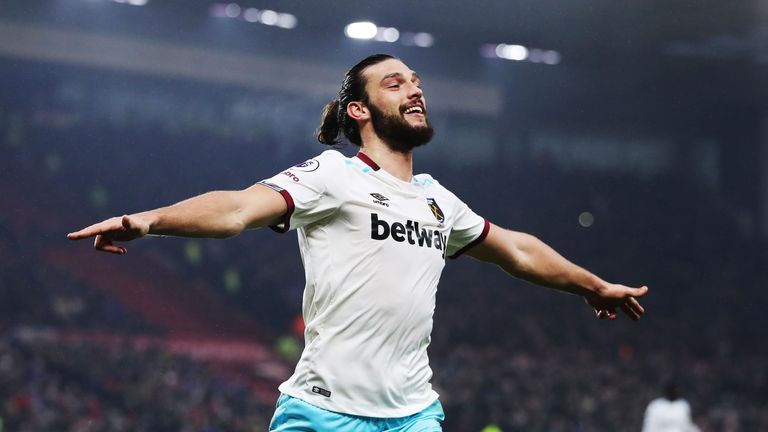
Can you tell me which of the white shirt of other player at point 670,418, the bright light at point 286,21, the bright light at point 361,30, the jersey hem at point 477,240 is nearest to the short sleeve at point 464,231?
the jersey hem at point 477,240

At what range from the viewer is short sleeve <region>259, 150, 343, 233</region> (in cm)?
330

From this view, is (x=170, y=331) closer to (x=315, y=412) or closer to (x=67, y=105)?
(x=67, y=105)

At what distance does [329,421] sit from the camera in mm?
3291

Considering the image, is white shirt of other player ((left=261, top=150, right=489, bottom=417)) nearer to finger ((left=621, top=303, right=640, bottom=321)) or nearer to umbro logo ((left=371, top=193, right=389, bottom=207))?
umbro logo ((left=371, top=193, right=389, bottom=207))

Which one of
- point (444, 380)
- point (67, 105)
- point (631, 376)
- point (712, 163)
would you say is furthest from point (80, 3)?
point (712, 163)

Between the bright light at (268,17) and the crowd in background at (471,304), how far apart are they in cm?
346

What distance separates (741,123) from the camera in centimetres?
2798

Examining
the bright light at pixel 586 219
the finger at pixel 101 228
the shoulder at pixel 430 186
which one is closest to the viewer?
the finger at pixel 101 228

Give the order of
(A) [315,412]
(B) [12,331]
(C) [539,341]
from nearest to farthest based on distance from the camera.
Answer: (A) [315,412], (B) [12,331], (C) [539,341]

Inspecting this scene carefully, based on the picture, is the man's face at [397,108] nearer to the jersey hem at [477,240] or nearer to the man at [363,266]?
the man at [363,266]

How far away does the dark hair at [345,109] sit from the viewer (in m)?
3.87

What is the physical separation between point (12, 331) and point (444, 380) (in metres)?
8.81

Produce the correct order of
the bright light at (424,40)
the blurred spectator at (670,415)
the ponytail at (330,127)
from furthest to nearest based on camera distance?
the bright light at (424,40) < the blurred spectator at (670,415) < the ponytail at (330,127)

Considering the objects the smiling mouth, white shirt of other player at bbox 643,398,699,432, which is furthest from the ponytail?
white shirt of other player at bbox 643,398,699,432
